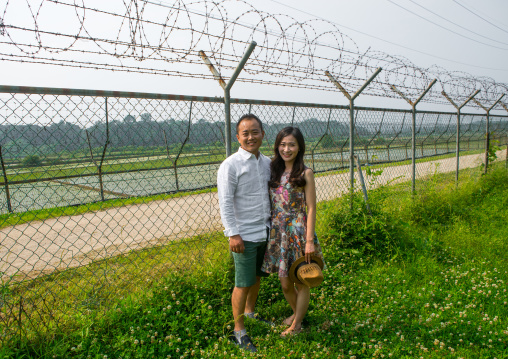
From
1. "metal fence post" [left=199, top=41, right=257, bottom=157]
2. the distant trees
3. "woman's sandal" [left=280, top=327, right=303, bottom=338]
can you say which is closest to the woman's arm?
"woman's sandal" [left=280, top=327, right=303, bottom=338]

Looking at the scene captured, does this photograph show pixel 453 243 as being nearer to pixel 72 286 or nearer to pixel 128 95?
pixel 128 95

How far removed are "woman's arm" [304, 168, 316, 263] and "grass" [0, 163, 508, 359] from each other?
673 millimetres

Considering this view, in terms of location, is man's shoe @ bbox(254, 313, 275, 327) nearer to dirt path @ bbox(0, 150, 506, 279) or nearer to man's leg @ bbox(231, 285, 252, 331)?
man's leg @ bbox(231, 285, 252, 331)

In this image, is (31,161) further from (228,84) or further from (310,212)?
(310,212)

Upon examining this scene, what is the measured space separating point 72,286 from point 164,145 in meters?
1.75

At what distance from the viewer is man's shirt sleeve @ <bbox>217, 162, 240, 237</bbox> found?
100 inches

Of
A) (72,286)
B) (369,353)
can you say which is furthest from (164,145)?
(369,353)

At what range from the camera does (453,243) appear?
15.3 feet

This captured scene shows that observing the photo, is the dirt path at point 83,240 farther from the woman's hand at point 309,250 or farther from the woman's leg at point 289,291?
the woman's hand at point 309,250

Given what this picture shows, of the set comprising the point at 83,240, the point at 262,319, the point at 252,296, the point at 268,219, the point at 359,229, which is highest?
the point at 268,219

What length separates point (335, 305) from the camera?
323 cm

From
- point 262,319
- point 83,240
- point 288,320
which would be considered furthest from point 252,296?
point 83,240

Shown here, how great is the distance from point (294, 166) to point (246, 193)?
0.47 metres

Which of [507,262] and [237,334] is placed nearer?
[237,334]
